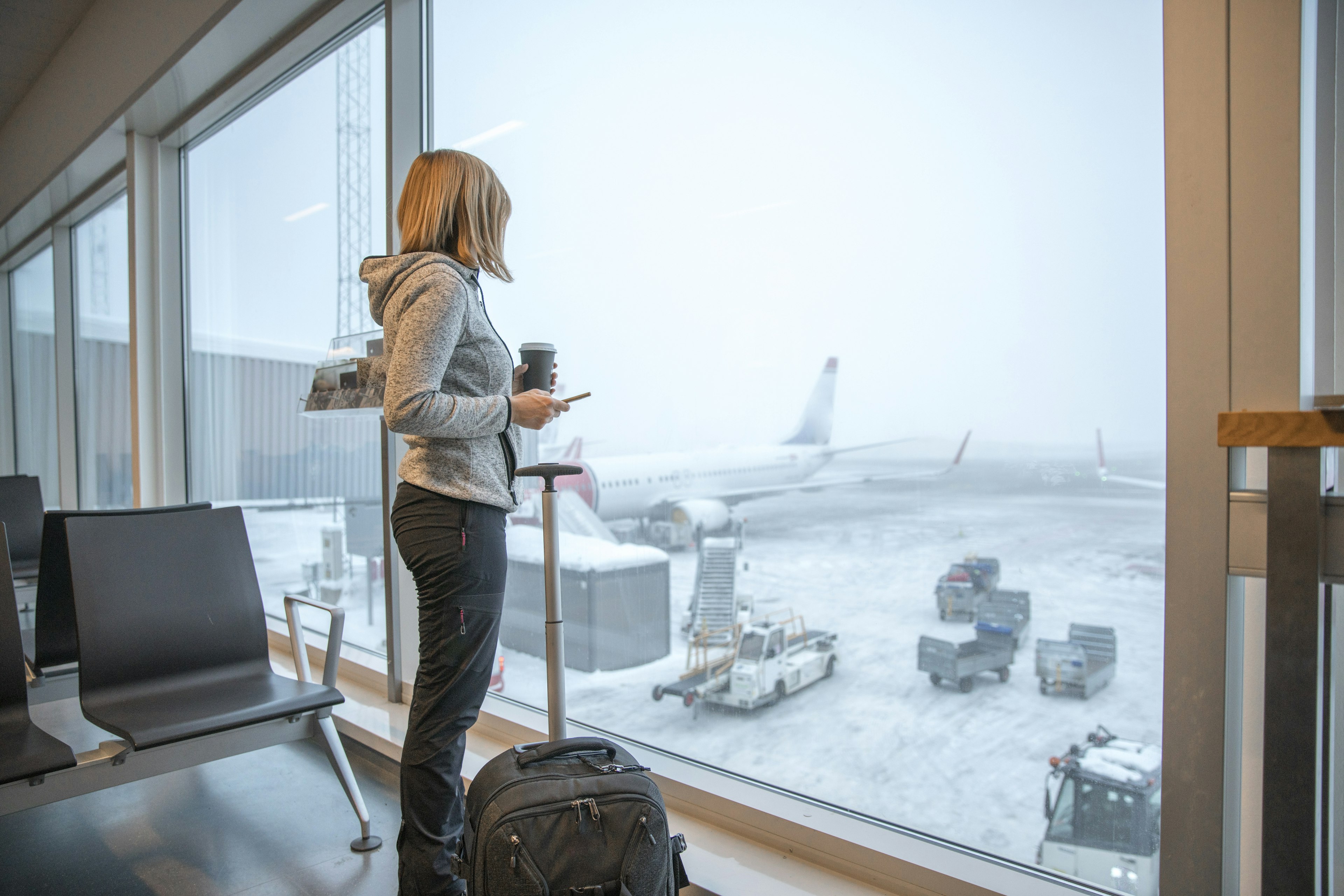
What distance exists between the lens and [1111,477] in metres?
1.33

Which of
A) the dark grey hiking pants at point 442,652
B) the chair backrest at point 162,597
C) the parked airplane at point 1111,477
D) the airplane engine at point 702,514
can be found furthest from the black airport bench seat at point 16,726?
the parked airplane at point 1111,477

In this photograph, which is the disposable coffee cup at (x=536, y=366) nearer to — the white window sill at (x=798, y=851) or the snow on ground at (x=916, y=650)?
the snow on ground at (x=916, y=650)

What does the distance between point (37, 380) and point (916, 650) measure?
7.74 meters

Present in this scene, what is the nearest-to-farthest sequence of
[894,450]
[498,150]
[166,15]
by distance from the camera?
[894,450] → [498,150] → [166,15]

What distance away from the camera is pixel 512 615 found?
2.58 meters

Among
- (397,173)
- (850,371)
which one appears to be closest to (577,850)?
(850,371)

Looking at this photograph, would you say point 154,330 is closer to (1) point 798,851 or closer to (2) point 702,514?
(2) point 702,514

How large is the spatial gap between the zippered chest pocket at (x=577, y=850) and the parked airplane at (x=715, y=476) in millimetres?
981

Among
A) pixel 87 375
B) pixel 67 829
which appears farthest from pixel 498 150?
pixel 87 375

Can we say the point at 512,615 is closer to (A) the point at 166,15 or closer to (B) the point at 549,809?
(B) the point at 549,809

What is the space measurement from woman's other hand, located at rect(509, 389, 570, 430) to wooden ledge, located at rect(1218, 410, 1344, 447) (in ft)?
3.25

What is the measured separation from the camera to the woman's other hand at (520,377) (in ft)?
4.73

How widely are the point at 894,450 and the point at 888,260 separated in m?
0.49

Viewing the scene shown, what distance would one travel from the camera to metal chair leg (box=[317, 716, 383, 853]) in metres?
1.73
